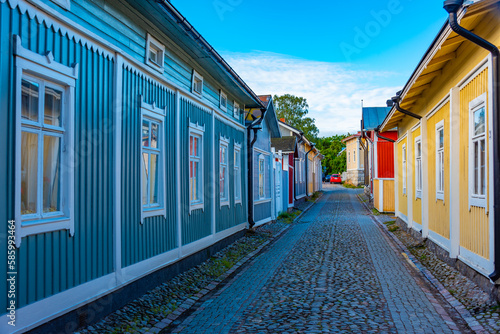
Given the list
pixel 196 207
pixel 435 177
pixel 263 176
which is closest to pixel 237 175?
pixel 263 176

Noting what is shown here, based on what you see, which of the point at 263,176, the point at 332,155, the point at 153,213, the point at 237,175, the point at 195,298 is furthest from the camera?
the point at 332,155

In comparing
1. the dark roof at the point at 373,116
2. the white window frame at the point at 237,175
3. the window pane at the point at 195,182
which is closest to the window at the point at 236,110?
the white window frame at the point at 237,175

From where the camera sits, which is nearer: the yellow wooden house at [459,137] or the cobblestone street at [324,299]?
the cobblestone street at [324,299]

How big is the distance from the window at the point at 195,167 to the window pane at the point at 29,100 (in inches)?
191

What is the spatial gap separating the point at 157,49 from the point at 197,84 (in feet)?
7.90

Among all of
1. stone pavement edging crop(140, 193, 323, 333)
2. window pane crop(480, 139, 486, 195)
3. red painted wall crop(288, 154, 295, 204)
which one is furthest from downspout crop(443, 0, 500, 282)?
red painted wall crop(288, 154, 295, 204)

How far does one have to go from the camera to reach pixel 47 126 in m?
4.50

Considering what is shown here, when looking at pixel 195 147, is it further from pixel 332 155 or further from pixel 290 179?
pixel 332 155

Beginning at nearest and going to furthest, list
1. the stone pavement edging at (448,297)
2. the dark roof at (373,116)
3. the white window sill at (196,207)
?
1. the stone pavement edging at (448,297)
2. the white window sill at (196,207)
3. the dark roof at (373,116)

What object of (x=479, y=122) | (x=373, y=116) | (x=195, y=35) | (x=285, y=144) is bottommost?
(x=479, y=122)

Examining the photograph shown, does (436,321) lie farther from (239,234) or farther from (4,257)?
(239,234)

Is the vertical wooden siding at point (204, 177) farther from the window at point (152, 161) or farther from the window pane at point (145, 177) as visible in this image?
the window pane at point (145, 177)

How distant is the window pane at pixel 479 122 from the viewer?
6449 mm

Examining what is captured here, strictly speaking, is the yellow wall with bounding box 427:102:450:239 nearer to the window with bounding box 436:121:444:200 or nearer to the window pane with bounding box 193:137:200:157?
the window with bounding box 436:121:444:200
